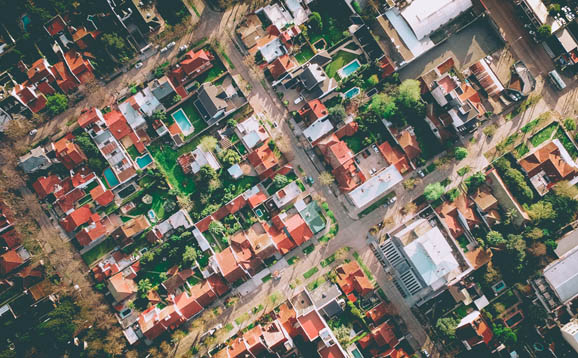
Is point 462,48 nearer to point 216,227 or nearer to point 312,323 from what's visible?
point 216,227

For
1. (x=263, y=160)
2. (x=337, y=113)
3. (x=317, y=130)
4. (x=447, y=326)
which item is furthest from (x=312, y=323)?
(x=337, y=113)

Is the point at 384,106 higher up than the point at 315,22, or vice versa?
the point at 315,22

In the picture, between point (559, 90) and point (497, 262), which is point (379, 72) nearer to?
point (559, 90)

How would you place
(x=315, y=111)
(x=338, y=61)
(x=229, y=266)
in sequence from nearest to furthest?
(x=229, y=266) < (x=315, y=111) < (x=338, y=61)

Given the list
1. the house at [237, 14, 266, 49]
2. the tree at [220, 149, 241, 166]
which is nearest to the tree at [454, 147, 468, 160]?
the tree at [220, 149, 241, 166]

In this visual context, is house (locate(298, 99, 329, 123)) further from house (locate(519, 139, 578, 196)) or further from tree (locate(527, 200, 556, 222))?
tree (locate(527, 200, 556, 222))
